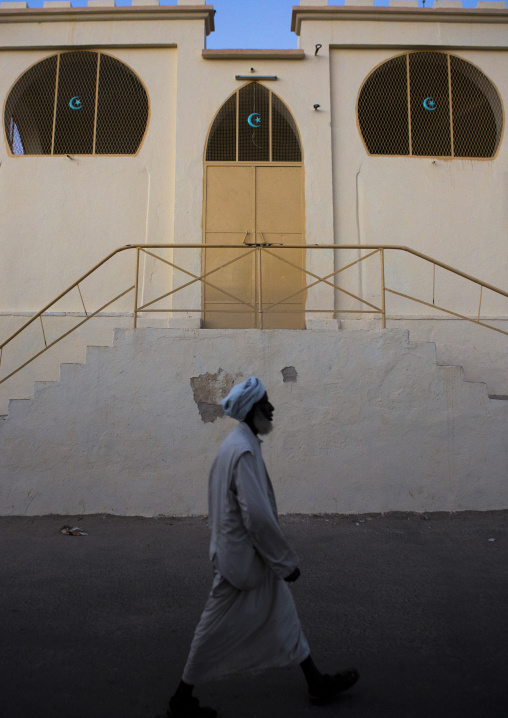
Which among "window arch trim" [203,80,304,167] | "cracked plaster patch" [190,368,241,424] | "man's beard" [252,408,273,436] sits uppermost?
"window arch trim" [203,80,304,167]

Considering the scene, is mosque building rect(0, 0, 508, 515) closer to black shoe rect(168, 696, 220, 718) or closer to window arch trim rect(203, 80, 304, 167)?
window arch trim rect(203, 80, 304, 167)

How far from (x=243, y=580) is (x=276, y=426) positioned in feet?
12.9

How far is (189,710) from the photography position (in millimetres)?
2848

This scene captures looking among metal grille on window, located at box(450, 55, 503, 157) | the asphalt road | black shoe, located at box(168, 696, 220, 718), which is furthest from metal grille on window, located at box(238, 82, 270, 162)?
black shoe, located at box(168, 696, 220, 718)

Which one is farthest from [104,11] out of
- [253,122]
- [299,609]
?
[299,609]

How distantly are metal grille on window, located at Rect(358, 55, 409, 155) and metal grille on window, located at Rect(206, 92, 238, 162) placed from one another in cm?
206

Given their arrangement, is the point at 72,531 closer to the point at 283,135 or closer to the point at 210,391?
the point at 210,391

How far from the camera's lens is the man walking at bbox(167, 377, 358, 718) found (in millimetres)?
2855

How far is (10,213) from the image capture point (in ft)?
30.6

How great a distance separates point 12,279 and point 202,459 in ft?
15.0

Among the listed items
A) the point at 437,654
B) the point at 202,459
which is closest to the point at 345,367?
the point at 202,459

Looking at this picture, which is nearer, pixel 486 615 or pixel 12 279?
pixel 486 615

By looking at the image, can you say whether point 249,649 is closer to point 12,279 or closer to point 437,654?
point 437,654

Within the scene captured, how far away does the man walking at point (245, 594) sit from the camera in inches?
112
